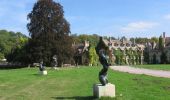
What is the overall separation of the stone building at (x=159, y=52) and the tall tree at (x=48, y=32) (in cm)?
6754

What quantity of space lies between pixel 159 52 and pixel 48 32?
286ft

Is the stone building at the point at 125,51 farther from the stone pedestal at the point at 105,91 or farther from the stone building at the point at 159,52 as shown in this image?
the stone pedestal at the point at 105,91

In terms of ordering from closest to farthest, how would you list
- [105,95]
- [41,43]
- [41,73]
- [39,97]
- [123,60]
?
[105,95], [39,97], [41,73], [41,43], [123,60]

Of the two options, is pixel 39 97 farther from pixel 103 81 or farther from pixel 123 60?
pixel 123 60

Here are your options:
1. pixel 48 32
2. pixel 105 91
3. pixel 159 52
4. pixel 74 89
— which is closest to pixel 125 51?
pixel 159 52

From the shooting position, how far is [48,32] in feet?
284

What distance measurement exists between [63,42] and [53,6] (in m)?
8.23

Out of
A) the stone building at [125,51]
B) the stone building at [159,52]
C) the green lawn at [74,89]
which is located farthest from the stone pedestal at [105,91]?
the stone building at [125,51]

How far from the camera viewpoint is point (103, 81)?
1897 cm

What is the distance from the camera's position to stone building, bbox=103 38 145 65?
162250mm

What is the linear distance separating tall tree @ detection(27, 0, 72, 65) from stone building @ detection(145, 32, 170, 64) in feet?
222

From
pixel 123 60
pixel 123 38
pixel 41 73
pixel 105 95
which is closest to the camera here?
pixel 105 95

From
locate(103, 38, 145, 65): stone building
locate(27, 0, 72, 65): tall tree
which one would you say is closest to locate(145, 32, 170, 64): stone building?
locate(103, 38, 145, 65): stone building

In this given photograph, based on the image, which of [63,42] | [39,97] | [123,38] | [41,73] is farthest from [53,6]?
[123,38]
